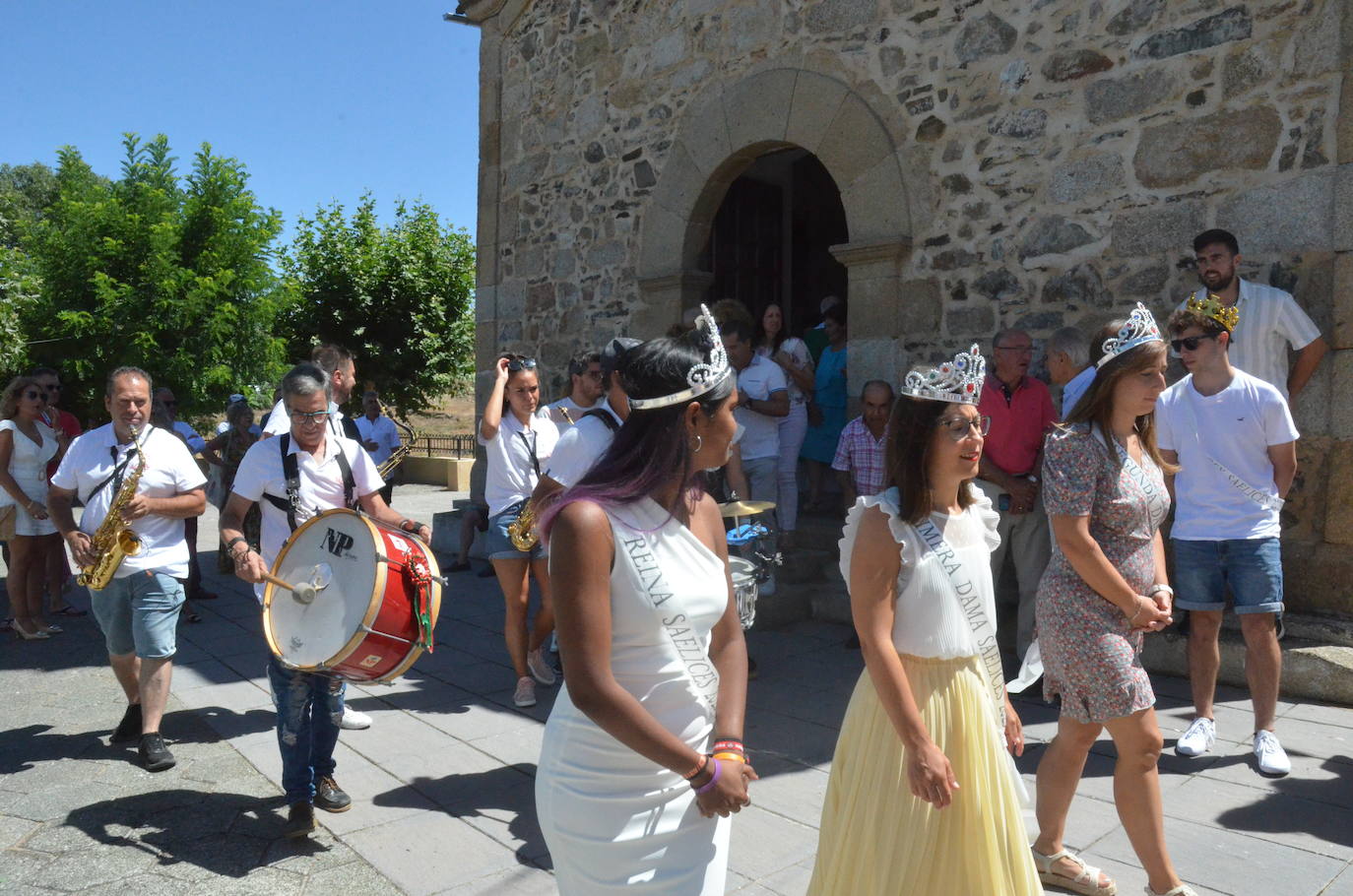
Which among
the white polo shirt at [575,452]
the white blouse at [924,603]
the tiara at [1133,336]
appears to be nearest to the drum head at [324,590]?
the white polo shirt at [575,452]

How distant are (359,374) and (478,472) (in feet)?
53.8

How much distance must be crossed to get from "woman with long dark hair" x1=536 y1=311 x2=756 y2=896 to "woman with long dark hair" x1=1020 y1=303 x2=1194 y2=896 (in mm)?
1370

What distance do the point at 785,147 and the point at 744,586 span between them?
15.4 ft

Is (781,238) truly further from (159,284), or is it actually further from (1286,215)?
(159,284)

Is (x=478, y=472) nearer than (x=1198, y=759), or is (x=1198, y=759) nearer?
(x=1198, y=759)

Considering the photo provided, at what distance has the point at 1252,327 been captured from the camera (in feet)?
16.3

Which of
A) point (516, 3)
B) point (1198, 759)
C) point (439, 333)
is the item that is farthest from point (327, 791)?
point (439, 333)

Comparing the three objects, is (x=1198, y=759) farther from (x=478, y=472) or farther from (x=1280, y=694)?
(x=478, y=472)

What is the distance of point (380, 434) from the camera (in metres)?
9.46

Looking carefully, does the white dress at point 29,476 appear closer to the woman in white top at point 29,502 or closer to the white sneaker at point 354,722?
the woman in white top at point 29,502

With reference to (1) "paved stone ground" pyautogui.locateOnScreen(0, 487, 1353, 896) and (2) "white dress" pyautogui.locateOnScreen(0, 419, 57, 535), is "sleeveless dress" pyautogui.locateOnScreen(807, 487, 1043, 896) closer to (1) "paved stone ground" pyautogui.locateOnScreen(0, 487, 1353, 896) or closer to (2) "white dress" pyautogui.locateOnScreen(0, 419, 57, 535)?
(1) "paved stone ground" pyautogui.locateOnScreen(0, 487, 1353, 896)

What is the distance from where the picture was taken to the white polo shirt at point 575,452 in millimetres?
4445

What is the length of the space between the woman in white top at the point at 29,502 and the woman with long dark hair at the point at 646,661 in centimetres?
653

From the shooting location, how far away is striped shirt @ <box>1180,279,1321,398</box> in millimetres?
4938
